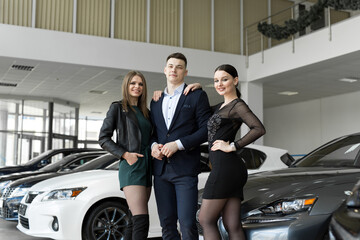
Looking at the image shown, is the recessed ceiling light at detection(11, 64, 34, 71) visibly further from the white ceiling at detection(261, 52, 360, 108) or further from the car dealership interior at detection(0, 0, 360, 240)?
the white ceiling at detection(261, 52, 360, 108)

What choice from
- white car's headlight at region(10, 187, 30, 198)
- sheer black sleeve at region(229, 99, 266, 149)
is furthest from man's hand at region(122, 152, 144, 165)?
white car's headlight at region(10, 187, 30, 198)

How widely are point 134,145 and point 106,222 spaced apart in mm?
1889

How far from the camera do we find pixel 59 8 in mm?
12281

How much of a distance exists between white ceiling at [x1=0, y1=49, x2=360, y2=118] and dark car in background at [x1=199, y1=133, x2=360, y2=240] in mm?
8607

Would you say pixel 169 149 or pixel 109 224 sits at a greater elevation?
pixel 169 149

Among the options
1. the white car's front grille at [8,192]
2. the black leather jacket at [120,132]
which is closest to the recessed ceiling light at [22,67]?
the white car's front grille at [8,192]

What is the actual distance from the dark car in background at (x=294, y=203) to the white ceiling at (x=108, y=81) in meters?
8.61

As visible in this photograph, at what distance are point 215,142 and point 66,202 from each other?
2.27 metres

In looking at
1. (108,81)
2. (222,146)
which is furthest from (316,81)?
(222,146)

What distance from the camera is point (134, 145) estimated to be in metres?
2.97

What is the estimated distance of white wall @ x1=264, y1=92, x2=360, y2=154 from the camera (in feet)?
55.9

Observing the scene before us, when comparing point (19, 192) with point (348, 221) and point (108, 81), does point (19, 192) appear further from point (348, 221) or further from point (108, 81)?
point (108, 81)

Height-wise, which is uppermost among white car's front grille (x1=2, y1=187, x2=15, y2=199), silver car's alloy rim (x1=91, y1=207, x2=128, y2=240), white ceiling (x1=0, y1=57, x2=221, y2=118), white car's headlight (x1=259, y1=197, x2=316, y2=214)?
white ceiling (x1=0, y1=57, x2=221, y2=118)

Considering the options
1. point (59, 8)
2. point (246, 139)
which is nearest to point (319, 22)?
point (59, 8)
